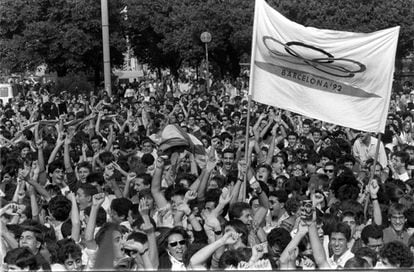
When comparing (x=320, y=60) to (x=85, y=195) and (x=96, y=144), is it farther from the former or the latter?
(x=96, y=144)

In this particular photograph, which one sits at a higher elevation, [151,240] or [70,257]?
[151,240]

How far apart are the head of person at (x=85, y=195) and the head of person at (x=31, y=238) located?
46.4 inches

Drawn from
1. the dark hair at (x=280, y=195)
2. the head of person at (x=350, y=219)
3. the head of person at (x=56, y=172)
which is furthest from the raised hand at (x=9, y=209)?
the head of person at (x=350, y=219)

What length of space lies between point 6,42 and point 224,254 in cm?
2971

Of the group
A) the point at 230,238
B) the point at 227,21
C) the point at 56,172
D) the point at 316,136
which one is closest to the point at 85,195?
the point at 56,172

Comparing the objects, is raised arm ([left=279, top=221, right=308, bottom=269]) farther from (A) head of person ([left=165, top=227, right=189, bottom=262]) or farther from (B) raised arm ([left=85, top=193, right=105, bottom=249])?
(B) raised arm ([left=85, top=193, right=105, bottom=249])

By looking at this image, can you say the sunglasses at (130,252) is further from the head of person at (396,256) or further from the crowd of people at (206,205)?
the head of person at (396,256)

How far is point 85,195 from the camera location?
6.41m

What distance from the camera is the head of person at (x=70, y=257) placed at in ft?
15.8

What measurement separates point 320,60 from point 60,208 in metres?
3.21

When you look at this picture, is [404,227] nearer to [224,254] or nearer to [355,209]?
[355,209]

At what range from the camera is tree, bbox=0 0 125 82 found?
30781 millimetres

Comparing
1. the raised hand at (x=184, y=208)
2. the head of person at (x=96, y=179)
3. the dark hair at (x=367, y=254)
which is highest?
the raised hand at (x=184, y=208)

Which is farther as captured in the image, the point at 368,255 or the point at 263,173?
the point at 263,173
